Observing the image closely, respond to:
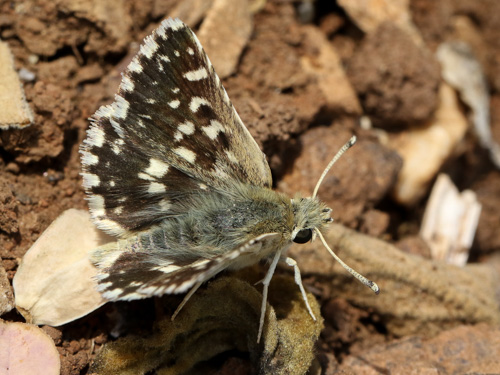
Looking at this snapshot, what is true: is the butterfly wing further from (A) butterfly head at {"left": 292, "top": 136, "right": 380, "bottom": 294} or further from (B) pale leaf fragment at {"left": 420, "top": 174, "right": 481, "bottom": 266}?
(B) pale leaf fragment at {"left": 420, "top": 174, "right": 481, "bottom": 266}

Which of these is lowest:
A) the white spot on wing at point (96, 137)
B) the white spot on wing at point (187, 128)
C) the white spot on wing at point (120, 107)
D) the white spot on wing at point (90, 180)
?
the white spot on wing at point (187, 128)

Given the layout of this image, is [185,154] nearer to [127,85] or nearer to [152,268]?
[127,85]

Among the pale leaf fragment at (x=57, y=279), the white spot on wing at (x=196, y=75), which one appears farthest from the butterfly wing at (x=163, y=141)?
the pale leaf fragment at (x=57, y=279)

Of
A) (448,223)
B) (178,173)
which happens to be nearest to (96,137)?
(178,173)

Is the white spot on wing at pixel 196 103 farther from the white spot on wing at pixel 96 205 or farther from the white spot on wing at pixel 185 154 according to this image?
the white spot on wing at pixel 96 205

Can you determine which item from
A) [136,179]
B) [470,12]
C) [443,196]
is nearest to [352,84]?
[443,196]

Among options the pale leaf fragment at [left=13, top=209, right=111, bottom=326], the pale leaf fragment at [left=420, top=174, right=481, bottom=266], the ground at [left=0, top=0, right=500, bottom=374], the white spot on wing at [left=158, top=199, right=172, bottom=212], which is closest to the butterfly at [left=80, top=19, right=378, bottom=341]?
the white spot on wing at [left=158, top=199, right=172, bottom=212]
